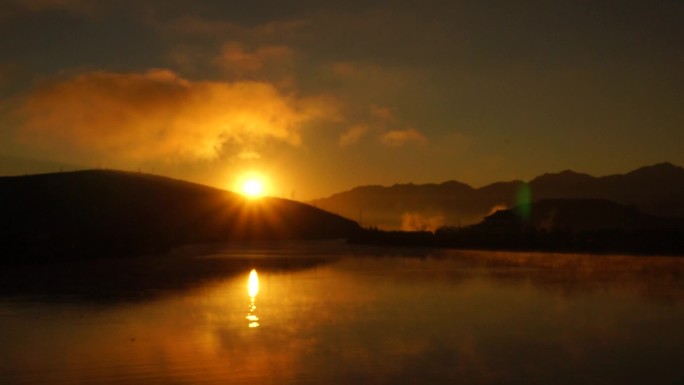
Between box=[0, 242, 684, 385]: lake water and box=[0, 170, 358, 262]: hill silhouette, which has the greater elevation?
box=[0, 170, 358, 262]: hill silhouette

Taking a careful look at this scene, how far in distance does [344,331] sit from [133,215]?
117 m

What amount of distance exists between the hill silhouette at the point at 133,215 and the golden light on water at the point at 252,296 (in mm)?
22375

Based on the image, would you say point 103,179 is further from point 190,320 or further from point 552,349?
point 552,349

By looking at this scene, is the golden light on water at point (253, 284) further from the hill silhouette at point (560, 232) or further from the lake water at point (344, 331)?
the hill silhouette at point (560, 232)

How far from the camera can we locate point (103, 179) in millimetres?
147000

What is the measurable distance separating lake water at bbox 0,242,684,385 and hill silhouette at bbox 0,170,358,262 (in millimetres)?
33286

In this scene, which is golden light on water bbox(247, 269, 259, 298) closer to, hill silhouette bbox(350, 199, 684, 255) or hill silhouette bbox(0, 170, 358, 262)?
hill silhouette bbox(0, 170, 358, 262)

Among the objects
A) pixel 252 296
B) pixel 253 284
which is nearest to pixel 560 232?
pixel 253 284

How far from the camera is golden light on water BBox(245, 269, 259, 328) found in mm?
26056

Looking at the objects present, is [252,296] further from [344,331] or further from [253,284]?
[344,331]

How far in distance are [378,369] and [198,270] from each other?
40273mm

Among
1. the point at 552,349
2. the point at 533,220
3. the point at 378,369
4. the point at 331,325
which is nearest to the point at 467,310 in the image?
the point at 331,325

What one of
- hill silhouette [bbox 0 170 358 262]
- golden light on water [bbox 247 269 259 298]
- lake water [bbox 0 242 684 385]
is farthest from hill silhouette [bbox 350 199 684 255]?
lake water [bbox 0 242 684 385]

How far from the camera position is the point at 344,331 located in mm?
23547
